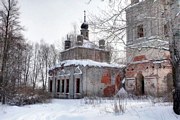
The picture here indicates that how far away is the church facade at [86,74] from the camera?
27438 millimetres

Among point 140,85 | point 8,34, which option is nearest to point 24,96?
point 8,34

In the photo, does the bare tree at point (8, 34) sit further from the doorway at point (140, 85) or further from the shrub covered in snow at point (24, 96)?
the doorway at point (140, 85)

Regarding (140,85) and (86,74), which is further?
(86,74)

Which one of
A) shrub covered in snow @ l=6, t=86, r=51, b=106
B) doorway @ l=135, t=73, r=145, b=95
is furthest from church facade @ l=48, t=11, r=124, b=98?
shrub covered in snow @ l=6, t=86, r=51, b=106

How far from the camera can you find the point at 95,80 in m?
28.2

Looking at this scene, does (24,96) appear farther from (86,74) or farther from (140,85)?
(140,85)

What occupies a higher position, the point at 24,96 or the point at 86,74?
the point at 86,74

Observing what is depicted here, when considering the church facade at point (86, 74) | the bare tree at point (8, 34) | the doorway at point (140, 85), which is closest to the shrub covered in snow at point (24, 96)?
the bare tree at point (8, 34)

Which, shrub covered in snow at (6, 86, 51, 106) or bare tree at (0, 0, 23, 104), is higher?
bare tree at (0, 0, 23, 104)

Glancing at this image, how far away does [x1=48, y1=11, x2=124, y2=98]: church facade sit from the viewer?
27.4 metres

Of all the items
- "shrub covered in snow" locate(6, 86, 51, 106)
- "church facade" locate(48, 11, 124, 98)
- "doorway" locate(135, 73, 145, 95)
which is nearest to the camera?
"shrub covered in snow" locate(6, 86, 51, 106)

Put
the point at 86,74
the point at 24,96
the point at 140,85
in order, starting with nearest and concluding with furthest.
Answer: the point at 24,96 < the point at 140,85 < the point at 86,74

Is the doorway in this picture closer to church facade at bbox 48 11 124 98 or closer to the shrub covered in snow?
church facade at bbox 48 11 124 98

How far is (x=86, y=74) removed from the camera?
27469 millimetres
